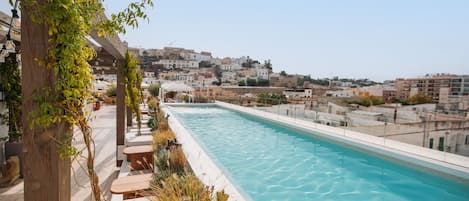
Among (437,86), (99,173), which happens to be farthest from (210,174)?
(437,86)

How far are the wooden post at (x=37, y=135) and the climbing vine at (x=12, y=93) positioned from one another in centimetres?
386

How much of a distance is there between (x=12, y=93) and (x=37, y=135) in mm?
3925

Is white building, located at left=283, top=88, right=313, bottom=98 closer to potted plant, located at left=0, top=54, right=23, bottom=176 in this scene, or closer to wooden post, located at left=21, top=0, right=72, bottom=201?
potted plant, located at left=0, top=54, right=23, bottom=176

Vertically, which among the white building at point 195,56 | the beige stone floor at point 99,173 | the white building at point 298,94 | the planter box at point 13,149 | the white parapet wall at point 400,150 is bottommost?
the beige stone floor at point 99,173

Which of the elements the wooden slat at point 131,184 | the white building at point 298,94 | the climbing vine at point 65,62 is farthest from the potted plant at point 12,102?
the white building at point 298,94

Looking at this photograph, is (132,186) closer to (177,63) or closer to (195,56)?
(177,63)

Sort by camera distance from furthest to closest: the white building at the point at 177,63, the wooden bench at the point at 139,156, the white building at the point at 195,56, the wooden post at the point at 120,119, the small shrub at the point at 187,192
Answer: the white building at the point at 195,56 → the white building at the point at 177,63 → the wooden post at the point at 120,119 → the wooden bench at the point at 139,156 → the small shrub at the point at 187,192

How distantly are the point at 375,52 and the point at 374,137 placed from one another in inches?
1230

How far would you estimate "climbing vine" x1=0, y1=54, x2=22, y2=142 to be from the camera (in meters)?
4.40

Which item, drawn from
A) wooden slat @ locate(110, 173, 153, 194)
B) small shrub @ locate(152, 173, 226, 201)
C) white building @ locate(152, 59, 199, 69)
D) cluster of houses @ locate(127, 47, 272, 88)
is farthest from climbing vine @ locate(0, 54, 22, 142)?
white building @ locate(152, 59, 199, 69)

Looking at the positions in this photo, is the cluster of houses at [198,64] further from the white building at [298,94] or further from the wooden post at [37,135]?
the wooden post at [37,135]

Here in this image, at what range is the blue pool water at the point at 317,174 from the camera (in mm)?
4605

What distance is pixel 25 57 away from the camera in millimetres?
1517

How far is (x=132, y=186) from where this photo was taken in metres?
3.30
